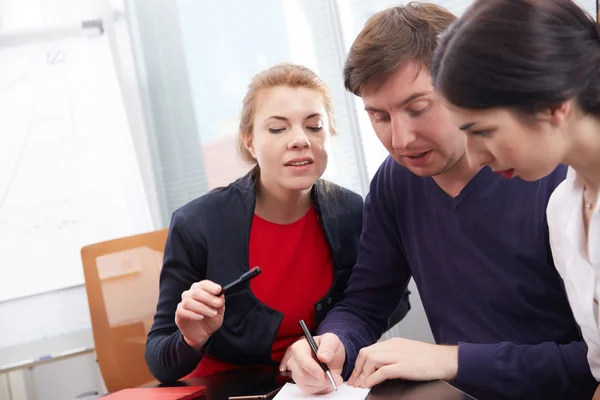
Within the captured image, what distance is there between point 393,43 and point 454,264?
43 centimetres

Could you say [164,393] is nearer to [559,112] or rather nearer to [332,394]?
[332,394]

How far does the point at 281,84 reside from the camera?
159cm

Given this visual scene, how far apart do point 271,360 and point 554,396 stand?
678 mm

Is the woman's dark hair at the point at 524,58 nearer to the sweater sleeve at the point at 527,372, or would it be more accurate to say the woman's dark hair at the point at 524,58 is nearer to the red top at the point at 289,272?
the sweater sleeve at the point at 527,372

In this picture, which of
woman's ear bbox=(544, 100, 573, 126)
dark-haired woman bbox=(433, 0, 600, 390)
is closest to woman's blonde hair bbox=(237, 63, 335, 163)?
dark-haired woman bbox=(433, 0, 600, 390)

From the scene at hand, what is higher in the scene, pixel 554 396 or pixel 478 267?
pixel 478 267

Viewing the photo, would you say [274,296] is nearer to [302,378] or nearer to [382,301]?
[382,301]

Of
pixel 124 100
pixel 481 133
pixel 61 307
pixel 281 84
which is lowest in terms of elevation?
pixel 61 307

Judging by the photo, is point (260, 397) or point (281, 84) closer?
point (260, 397)

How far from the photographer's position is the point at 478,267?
1.17 meters

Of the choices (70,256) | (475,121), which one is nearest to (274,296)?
(475,121)

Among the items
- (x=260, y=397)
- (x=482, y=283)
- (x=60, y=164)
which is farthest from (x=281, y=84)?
(x=60, y=164)

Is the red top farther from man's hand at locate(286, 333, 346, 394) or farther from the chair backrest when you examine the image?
the chair backrest

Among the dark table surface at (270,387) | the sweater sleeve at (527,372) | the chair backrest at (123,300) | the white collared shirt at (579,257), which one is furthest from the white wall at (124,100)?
the white collared shirt at (579,257)
